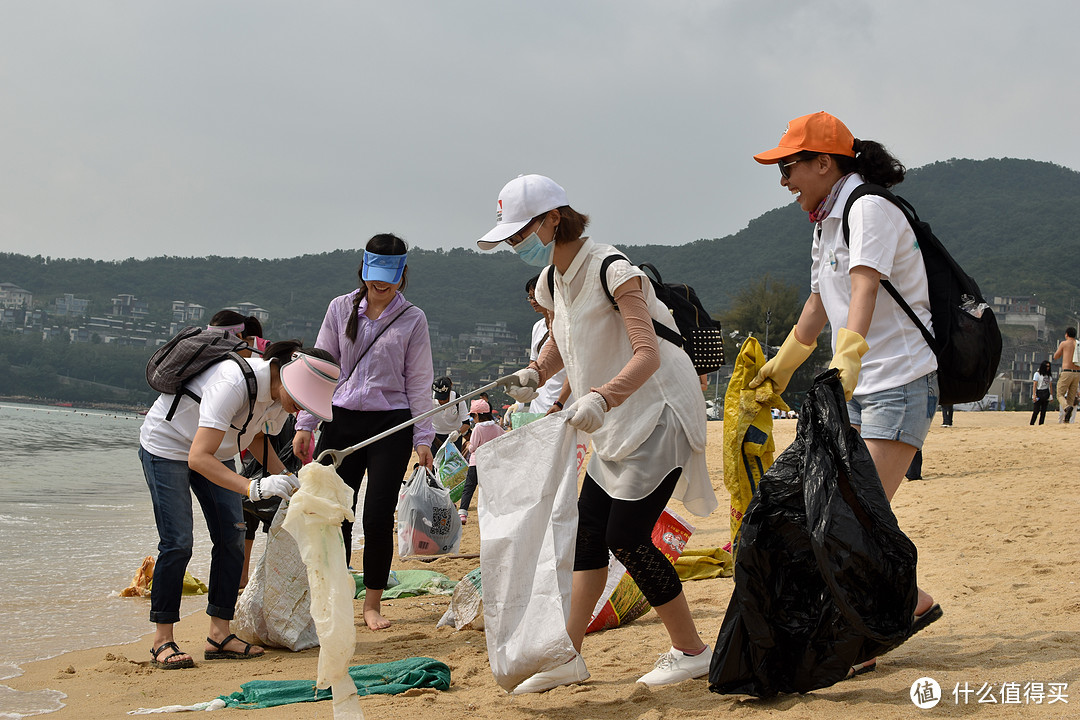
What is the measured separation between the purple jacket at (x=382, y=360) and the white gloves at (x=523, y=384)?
1.53 m

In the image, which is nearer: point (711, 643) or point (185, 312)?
point (711, 643)

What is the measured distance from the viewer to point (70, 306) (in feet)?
334

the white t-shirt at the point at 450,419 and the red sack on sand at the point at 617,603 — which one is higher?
the white t-shirt at the point at 450,419

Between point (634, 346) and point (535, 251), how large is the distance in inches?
20.7

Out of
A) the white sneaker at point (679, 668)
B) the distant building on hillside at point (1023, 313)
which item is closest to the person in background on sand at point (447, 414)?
the white sneaker at point (679, 668)

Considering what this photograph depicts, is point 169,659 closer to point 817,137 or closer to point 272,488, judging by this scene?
point 272,488

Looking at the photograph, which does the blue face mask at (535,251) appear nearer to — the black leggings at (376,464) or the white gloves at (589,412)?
the white gloves at (589,412)

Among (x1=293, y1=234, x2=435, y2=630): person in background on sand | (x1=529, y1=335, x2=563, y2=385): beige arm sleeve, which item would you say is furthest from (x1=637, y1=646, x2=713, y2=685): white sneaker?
(x1=293, y1=234, x2=435, y2=630): person in background on sand

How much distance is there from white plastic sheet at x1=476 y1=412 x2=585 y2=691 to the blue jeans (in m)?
1.77

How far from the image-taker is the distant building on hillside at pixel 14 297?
101 m

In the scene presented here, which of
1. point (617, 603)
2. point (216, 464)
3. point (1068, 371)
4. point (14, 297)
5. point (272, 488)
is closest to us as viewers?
point (272, 488)

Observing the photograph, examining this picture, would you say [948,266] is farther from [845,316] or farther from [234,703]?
[234,703]

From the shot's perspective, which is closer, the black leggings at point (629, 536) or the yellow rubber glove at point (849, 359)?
the yellow rubber glove at point (849, 359)

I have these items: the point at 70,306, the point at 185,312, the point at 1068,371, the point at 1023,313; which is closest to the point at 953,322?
the point at 1068,371
